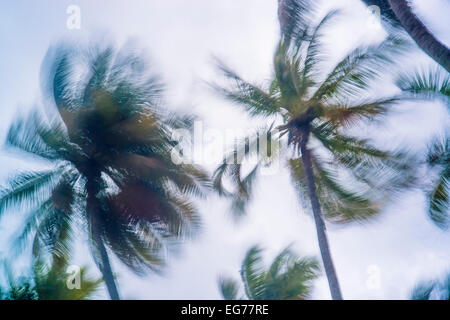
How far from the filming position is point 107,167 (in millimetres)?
11992

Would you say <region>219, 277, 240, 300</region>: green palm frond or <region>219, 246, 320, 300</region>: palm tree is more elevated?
<region>219, 246, 320, 300</region>: palm tree

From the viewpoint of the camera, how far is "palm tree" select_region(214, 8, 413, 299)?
10820 mm

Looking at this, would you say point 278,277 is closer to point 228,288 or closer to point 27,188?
point 228,288

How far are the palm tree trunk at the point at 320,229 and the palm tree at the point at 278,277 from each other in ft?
3.08

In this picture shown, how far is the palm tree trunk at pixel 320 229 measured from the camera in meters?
9.99

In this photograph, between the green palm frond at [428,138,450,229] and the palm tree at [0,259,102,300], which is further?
the green palm frond at [428,138,450,229]

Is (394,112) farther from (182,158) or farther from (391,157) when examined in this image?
(182,158)

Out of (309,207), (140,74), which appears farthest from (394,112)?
(140,74)

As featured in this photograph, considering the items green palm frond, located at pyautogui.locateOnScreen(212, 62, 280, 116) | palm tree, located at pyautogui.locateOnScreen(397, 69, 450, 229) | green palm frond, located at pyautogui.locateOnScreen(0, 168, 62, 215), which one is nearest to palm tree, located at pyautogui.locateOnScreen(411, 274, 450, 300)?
palm tree, located at pyautogui.locateOnScreen(397, 69, 450, 229)

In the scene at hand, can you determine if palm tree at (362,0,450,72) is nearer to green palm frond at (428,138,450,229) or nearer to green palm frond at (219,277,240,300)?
green palm frond at (428,138,450,229)

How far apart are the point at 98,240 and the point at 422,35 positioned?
8.92m

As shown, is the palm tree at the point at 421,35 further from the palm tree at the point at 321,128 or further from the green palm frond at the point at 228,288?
the green palm frond at the point at 228,288

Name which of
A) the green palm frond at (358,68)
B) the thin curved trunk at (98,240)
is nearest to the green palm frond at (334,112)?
the green palm frond at (358,68)

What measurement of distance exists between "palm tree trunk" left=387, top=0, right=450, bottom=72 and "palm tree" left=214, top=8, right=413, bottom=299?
1.37 m
